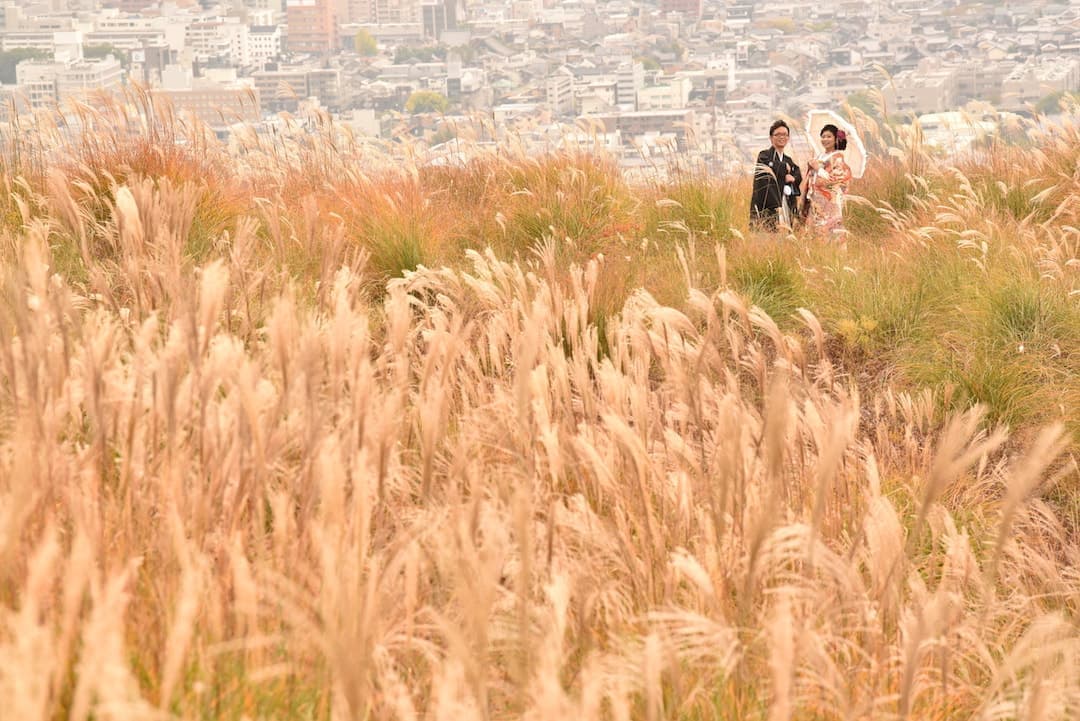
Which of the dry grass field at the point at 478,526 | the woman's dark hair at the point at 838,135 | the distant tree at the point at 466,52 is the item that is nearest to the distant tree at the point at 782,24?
the distant tree at the point at 466,52

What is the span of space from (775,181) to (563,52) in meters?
61.9

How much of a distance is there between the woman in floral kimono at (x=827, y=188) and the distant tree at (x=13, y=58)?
56.0 meters

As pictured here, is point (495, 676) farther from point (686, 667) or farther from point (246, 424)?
point (246, 424)

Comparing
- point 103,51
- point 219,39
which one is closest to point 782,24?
point 219,39

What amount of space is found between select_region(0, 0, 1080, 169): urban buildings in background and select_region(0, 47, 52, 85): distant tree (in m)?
0.15

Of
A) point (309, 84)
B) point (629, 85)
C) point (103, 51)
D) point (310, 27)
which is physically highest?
point (310, 27)

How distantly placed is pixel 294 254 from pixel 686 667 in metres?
4.52

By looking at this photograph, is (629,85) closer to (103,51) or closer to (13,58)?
(103,51)

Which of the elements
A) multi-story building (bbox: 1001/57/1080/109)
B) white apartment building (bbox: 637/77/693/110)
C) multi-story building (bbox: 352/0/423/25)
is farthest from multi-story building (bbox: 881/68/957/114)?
multi-story building (bbox: 352/0/423/25)

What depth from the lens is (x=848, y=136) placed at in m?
9.60

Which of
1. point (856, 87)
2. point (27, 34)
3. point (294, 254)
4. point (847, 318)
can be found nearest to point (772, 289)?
point (847, 318)

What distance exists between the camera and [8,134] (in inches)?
312

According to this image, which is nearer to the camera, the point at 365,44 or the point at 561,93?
the point at 561,93

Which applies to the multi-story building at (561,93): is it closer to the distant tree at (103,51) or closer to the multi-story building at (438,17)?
the distant tree at (103,51)
